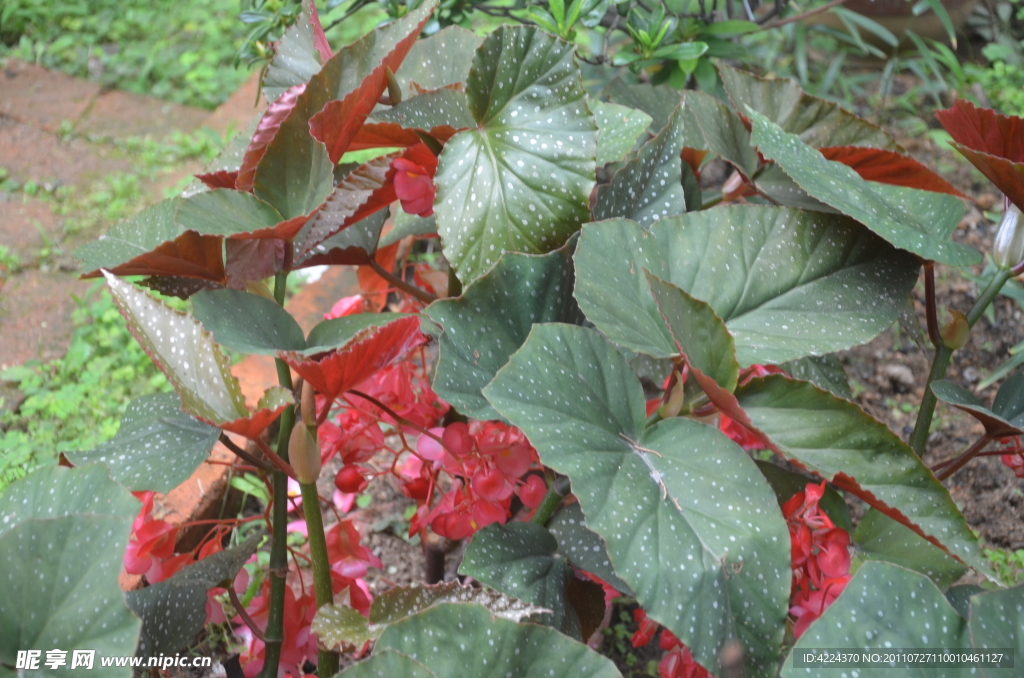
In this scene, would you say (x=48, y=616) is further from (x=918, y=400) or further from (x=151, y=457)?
(x=918, y=400)

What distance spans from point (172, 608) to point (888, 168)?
85cm

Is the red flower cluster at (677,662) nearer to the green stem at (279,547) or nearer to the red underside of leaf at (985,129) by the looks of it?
the green stem at (279,547)

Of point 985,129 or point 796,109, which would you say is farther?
point 796,109

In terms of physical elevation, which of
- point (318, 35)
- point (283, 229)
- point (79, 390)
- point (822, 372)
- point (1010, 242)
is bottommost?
point (79, 390)

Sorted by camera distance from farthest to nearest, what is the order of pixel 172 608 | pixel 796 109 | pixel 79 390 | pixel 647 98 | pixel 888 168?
pixel 79 390 → pixel 647 98 → pixel 796 109 → pixel 888 168 → pixel 172 608

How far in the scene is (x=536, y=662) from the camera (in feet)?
1.77

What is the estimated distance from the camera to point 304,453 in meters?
0.66

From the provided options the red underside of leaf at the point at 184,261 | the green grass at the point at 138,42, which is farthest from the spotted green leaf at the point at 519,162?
the green grass at the point at 138,42

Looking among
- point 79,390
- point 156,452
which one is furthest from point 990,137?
point 79,390

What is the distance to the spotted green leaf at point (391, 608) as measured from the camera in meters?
0.60

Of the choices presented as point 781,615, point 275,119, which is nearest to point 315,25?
point 275,119

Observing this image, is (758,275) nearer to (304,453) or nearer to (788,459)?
(788,459)

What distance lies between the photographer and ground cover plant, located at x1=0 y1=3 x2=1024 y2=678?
541mm

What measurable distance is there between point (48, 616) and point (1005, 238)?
0.89m
